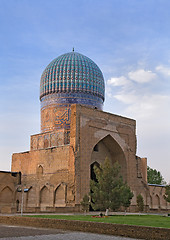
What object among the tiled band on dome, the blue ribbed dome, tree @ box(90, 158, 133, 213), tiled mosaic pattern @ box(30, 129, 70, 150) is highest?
the blue ribbed dome

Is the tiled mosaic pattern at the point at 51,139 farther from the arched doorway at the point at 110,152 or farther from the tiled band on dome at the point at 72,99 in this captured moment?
the tiled band on dome at the point at 72,99

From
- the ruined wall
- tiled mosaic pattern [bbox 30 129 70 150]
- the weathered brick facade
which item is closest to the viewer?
the weathered brick facade

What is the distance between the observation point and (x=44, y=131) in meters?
18.8

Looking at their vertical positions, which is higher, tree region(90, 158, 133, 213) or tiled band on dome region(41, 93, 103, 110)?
tiled band on dome region(41, 93, 103, 110)

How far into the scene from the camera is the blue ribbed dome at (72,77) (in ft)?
61.4

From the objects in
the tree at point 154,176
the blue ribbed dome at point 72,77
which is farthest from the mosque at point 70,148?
the tree at point 154,176

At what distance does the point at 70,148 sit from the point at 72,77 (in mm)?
5924

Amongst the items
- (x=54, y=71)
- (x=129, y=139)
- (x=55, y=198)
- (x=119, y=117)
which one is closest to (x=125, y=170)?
(x=129, y=139)

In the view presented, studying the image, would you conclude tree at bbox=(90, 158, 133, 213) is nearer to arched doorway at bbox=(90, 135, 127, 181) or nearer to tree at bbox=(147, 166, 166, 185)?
arched doorway at bbox=(90, 135, 127, 181)

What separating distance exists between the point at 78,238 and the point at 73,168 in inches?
328

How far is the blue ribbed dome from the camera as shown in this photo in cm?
1872

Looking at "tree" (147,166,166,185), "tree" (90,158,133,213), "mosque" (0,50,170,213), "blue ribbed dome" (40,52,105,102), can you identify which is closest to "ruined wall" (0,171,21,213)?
"mosque" (0,50,170,213)

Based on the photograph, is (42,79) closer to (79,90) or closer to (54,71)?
(54,71)

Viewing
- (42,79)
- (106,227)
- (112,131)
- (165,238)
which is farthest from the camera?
(42,79)
